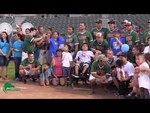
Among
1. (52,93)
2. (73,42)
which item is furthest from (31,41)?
(52,93)

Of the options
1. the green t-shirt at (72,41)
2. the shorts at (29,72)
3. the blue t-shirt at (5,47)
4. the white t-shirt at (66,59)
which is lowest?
the shorts at (29,72)

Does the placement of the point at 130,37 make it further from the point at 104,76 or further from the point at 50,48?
the point at 50,48

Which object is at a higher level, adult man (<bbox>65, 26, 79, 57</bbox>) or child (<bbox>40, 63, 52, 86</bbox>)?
adult man (<bbox>65, 26, 79, 57</bbox>)

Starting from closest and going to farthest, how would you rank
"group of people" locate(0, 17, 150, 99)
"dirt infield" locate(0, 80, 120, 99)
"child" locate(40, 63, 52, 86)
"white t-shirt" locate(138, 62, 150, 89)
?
"white t-shirt" locate(138, 62, 150, 89) < "dirt infield" locate(0, 80, 120, 99) < "group of people" locate(0, 17, 150, 99) < "child" locate(40, 63, 52, 86)

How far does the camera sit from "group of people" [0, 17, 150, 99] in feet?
29.0

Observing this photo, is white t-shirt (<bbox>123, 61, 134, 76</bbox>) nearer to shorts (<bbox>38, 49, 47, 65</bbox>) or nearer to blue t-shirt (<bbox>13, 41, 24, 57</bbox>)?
shorts (<bbox>38, 49, 47, 65</bbox>)

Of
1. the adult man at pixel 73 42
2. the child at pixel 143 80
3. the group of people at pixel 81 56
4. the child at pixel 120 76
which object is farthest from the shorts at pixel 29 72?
the child at pixel 143 80

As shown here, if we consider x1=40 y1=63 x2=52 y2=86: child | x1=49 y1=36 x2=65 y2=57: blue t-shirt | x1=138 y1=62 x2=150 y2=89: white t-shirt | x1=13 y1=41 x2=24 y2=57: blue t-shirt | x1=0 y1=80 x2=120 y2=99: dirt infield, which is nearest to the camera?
x1=138 y1=62 x2=150 y2=89: white t-shirt

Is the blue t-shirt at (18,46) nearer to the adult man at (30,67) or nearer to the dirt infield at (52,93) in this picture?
the adult man at (30,67)

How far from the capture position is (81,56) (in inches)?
386

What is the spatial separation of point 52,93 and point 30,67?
1.48 m

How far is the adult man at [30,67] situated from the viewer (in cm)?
1006

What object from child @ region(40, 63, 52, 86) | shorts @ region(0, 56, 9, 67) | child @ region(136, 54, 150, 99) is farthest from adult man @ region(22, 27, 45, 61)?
child @ region(136, 54, 150, 99)

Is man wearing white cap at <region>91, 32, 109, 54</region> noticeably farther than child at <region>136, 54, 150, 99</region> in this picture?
Yes
